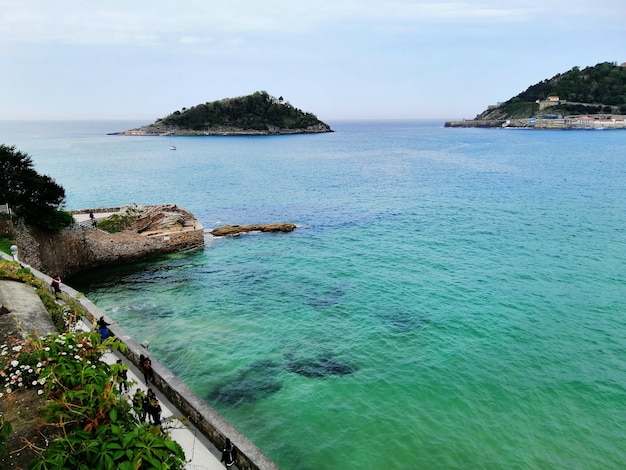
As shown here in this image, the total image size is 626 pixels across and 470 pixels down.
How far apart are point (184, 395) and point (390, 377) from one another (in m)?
8.88

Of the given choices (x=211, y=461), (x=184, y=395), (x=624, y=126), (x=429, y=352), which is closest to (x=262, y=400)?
(x=184, y=395)

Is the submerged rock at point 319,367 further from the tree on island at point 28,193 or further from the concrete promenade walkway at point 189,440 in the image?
the tree on island at point 28,193

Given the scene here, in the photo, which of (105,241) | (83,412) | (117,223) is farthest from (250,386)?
(117,223)

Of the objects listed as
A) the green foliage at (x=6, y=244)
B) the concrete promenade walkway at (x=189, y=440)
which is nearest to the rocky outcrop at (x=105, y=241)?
the green foliage at (x=6, y=244)

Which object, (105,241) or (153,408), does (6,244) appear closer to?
(105,241)

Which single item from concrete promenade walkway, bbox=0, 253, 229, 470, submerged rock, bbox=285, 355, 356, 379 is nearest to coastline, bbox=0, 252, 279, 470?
concrete promenade walkway, bbox=0, 253, 229, 470

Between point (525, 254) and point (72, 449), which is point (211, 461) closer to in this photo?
point (72, 449)

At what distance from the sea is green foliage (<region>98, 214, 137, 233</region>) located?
4165 millimetres

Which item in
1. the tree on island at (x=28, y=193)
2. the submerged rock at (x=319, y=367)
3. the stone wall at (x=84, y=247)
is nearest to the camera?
the submerged rock at (x=319, y=367)

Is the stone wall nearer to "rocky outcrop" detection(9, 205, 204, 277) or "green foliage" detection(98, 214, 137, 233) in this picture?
"rocky outcrop" detection(9, 205, 204, 277)

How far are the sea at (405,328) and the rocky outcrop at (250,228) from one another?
105cm

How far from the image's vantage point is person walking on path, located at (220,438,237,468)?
1063cm

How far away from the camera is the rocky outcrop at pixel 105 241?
28094 millimetres

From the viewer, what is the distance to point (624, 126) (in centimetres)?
18788
